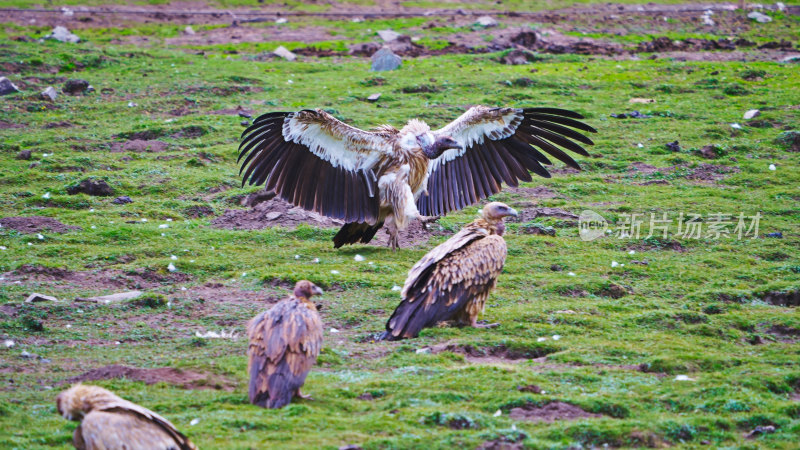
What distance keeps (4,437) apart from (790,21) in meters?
31.2

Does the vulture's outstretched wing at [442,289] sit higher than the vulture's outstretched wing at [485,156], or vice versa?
the vulture's outstretched wing at [485,156]

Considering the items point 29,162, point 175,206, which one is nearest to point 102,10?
point 29,162

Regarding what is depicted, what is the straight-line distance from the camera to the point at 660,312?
9.14 meters

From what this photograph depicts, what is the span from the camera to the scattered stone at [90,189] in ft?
44.7

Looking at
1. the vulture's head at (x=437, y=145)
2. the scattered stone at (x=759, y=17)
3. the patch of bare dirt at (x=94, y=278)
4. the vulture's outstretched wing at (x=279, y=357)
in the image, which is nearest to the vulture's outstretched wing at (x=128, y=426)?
the vulture's outstretched wing at (x=279, y=357)

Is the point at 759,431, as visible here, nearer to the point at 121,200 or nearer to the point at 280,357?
the point at 280,357

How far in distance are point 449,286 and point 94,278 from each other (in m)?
4.40

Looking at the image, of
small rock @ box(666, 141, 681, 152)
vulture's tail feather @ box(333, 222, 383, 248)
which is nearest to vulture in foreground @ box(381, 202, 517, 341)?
vulture's tail feather @ box(333, 222, 383, 248)

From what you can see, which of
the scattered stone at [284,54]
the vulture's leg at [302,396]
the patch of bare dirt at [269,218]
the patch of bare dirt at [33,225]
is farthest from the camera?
the scattered stone at [284,54]

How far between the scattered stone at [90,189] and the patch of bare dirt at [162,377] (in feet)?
22.1

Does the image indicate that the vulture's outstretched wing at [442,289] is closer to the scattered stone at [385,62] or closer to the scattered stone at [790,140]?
the scattered stone at [790,140]

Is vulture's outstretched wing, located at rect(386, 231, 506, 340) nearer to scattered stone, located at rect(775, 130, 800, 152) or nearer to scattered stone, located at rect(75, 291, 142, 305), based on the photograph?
scattered stone, located at rect(75, 291, 142, 305)

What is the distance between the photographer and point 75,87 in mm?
18953

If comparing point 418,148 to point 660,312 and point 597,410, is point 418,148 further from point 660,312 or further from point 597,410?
point 597,410
